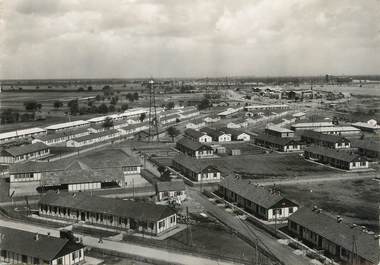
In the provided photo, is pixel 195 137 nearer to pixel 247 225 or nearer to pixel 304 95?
pixel 247 225

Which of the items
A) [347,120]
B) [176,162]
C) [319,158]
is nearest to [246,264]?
[176,162]

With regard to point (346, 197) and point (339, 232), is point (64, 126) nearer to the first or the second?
point (346, 197)

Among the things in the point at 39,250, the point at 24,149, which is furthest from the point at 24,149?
the point at 39,250

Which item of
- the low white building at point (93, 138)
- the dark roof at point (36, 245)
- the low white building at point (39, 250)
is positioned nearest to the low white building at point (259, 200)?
the low white building at point (39, 250)

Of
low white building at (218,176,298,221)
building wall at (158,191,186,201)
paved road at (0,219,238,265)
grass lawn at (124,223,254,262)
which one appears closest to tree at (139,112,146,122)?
building wall at (158,191,186,201)

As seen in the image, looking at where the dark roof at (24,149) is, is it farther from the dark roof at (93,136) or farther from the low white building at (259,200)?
the low white building at (259,200)

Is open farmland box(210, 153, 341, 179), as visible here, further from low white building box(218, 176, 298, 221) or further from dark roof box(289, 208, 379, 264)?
dark roof box(289, 208, 379, 264)
